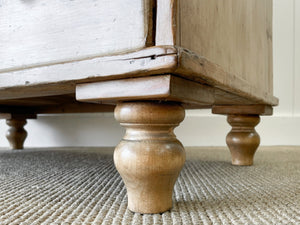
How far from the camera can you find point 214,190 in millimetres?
507

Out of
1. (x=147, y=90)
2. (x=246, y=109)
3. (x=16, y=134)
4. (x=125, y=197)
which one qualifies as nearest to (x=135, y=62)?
(x=147, y=90)

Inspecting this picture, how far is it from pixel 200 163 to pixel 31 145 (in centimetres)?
98

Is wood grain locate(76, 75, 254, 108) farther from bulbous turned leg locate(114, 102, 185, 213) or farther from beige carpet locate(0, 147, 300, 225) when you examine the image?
beige carpet locate(0, 147, 300, 225)

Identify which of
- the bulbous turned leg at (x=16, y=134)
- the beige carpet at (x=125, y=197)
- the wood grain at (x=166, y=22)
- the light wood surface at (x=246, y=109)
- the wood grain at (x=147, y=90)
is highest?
the wood grain at (x=166, y=22)

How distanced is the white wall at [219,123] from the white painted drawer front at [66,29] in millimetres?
1002

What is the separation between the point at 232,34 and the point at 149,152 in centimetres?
28

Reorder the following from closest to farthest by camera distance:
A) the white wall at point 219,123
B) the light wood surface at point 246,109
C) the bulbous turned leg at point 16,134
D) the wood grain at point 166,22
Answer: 1. the wood grain at point 166,22
2. the light wood surface at point 246,109
3. the bulbous turned leg at point 16,134
4. the white wall at point 219,123

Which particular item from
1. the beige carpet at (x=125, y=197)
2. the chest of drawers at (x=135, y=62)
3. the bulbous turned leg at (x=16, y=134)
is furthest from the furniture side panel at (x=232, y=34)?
the bulbous turned leg at (x=16, y=134)

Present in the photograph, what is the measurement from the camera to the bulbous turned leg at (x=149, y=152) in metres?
0.35

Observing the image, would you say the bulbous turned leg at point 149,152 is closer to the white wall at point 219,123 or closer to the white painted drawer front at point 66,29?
the white painted drawer front at point 66,29

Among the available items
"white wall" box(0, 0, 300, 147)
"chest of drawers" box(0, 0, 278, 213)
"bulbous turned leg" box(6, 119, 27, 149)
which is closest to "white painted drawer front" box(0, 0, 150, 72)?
"chest of drawers" box(0, 0, 278, 213)

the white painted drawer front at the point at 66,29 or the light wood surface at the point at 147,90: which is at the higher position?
the white painted drawer front at the point at 66,29

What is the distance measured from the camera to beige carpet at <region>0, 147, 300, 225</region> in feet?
1.19

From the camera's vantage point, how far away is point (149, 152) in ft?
1.14
